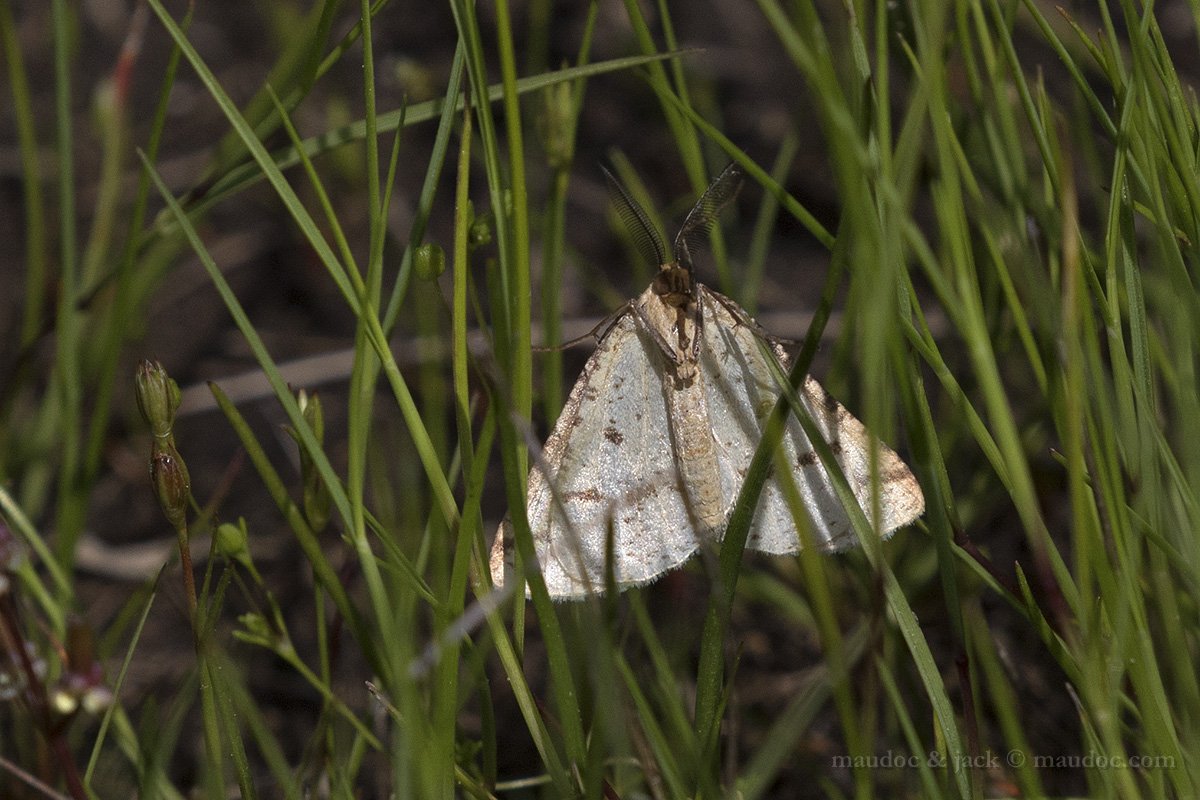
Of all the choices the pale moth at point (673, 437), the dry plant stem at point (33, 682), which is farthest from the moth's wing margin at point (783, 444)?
the dry plant stem at point (33, 682)

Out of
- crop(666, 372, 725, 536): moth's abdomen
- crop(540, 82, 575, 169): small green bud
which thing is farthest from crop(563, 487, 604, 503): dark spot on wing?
crop(540, 82, 575, 169): small green bud

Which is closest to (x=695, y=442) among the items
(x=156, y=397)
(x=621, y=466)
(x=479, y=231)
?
(x=621, y=466)

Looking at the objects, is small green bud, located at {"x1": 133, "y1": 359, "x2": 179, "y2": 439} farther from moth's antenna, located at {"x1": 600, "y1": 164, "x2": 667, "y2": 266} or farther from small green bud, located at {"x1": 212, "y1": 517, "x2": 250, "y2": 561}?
moth's antenna, located at {"x1": 600, "y1": 164, "x2": 667, "y2": 266}

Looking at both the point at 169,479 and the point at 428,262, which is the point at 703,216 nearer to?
the point at 428,262

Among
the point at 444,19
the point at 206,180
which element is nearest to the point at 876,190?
the point at 206,180

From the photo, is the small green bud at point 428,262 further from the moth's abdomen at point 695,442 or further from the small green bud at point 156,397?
the moth's abdomen at point 695,442

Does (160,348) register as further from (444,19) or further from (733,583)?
(733,583)
